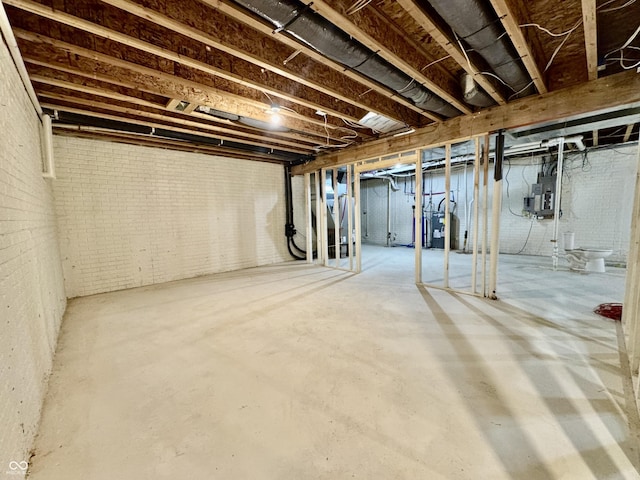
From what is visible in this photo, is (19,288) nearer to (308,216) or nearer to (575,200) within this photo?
(308,216)

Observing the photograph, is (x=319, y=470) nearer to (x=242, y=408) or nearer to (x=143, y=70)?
(x=242, y=408)

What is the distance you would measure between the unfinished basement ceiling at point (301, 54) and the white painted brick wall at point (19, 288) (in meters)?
0.50

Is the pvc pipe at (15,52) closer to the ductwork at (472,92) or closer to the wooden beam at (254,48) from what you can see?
the wooden beam at (254,48)

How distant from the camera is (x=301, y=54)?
2.43 m

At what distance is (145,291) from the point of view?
4.09 meters

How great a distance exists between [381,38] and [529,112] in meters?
2.19

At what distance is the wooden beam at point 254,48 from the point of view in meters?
1.68

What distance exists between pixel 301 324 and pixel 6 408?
199cm

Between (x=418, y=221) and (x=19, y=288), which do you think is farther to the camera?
(x=418, y=221)

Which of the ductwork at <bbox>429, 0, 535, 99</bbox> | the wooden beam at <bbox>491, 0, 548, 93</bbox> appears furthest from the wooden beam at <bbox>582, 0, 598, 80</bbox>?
the ductwork at <bbox>429, 0, 535, 99</bbox>

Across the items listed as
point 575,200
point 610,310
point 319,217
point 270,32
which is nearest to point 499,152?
point 610,310

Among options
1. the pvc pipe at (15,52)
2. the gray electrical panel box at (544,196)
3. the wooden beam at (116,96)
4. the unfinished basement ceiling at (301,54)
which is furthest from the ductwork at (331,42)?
the gray electrical panel box at (544,196)

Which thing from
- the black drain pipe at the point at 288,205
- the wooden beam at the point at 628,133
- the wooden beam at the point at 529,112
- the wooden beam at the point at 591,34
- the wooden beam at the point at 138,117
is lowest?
the black drain pipe at the point at 288,205

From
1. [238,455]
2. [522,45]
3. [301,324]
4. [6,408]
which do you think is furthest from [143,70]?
[522,45]
